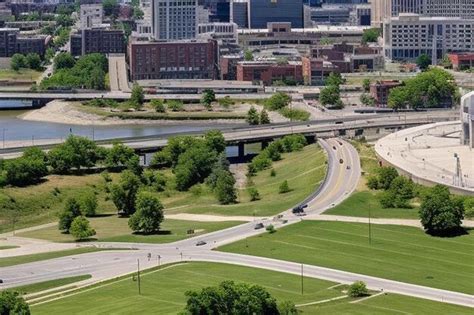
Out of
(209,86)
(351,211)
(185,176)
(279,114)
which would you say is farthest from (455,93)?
(351,211)

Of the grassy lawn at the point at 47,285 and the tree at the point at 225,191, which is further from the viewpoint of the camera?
the tree at the point at 225,191

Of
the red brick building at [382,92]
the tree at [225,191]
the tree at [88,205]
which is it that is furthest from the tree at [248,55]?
the tree at [88,205]

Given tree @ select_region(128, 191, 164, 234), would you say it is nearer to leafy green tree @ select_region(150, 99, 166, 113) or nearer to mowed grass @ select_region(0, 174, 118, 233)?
mowed grass @ select_region(0, 174, 118, 233)

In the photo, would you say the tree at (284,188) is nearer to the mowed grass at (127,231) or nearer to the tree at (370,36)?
the mowed grass at (127,231)

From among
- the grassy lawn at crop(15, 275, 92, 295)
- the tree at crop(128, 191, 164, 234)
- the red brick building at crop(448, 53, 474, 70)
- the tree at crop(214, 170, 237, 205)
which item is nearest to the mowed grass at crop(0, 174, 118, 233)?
the tree at crop(214, 170, 237, 205)

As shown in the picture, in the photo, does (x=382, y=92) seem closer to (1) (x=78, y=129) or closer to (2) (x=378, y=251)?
(1) (x=78, y=129)

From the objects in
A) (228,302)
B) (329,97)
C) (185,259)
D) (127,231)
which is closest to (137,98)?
(329,97)
